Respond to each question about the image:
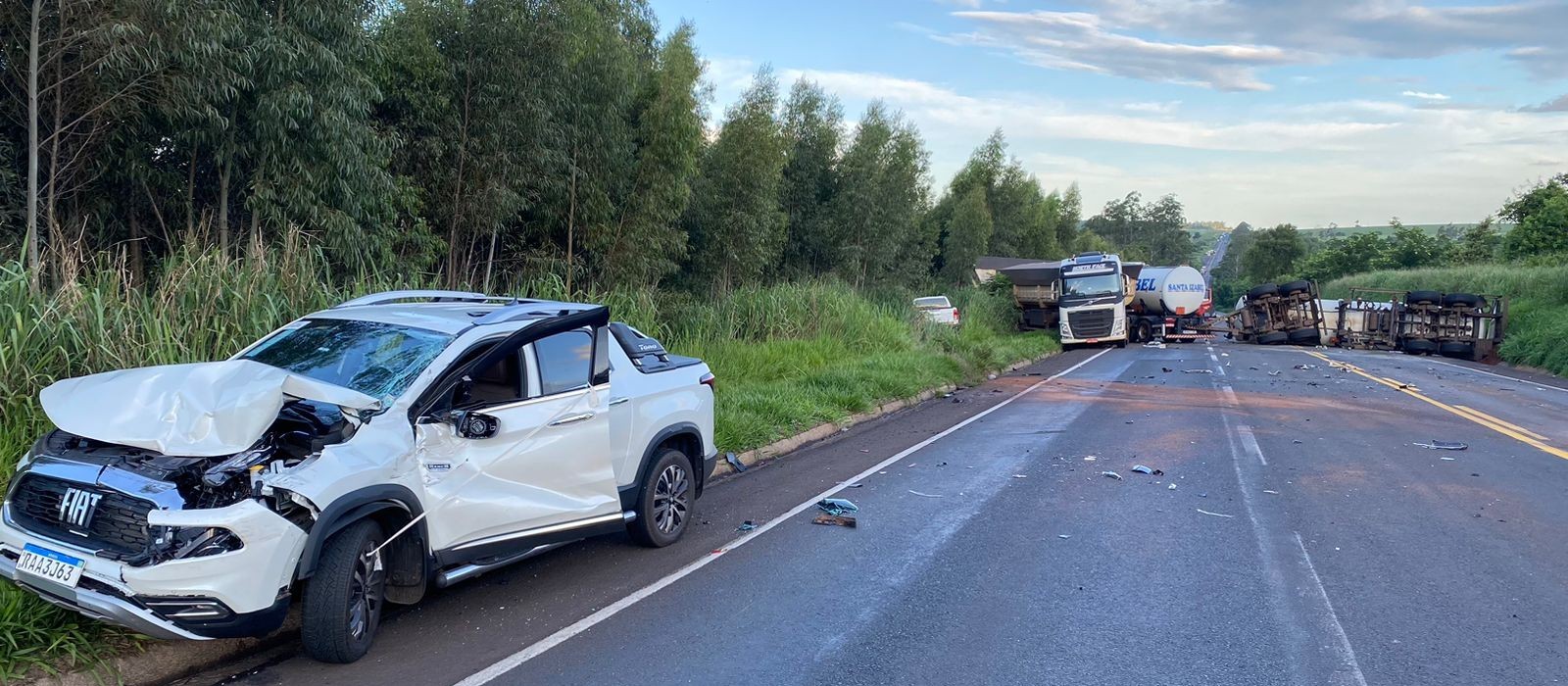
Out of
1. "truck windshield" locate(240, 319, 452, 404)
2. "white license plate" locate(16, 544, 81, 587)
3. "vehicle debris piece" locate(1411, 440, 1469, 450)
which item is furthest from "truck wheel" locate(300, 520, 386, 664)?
"vehicle debris piece" locate(1411, 440, 1469, 450)

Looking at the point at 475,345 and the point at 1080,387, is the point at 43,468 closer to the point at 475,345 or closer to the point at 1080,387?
the point at 475,345

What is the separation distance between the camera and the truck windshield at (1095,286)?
3238 cm

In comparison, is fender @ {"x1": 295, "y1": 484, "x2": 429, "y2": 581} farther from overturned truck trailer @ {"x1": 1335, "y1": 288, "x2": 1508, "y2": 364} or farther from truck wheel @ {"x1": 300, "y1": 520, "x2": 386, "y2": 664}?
overturned truck trailer @ {"x1": 1335, "y1": 288, "x2": 1508, "y2": 364}

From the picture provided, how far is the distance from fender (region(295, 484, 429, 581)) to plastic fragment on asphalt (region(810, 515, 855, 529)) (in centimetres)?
358

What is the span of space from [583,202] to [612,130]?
134 centimetres

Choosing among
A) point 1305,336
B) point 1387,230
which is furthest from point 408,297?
point 1387,230

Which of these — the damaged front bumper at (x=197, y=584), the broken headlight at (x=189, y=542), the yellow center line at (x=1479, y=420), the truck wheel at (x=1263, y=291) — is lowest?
the yellow center line at (x=1479, y=420)

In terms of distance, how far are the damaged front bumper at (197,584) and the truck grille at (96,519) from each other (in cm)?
5

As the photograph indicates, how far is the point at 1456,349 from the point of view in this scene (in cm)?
3072

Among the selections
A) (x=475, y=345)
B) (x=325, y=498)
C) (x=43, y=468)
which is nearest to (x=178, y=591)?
(x=325, y=498)

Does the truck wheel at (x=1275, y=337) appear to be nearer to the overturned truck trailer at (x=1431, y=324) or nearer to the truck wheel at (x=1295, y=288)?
the truck wheel at (x=1295, y=288)

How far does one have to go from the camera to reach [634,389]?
678 centimetres

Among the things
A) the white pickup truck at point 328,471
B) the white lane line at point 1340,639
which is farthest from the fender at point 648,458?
the white lane line at point 1340,639

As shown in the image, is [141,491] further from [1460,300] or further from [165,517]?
[1460,300]
